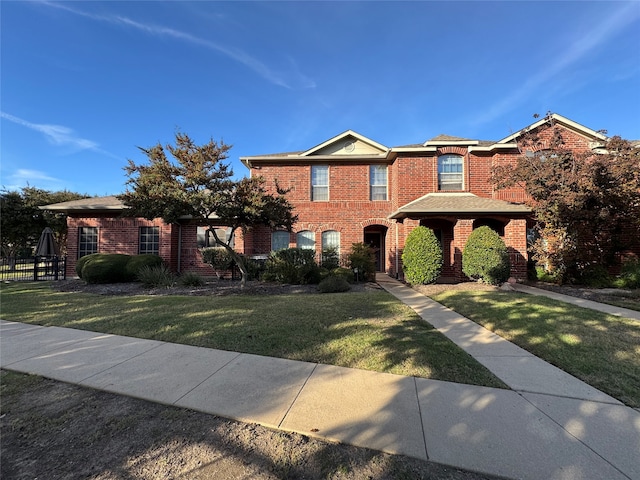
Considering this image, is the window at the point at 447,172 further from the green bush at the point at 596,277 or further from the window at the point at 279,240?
the window at the point at 279,240

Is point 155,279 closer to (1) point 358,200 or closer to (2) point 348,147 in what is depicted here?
(1) point 358,200

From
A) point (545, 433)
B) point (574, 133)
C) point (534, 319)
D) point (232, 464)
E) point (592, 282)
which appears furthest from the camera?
point (574, 133)

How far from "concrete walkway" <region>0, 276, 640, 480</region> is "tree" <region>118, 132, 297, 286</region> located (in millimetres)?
4570

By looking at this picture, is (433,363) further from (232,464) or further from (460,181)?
(460,181)

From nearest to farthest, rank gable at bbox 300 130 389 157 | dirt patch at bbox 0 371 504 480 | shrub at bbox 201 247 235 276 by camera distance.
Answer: dirt patch at bbox 0 371 504 480 → shrub at bbox 201 247 235 276 → gable at bbox 300 130 389 157

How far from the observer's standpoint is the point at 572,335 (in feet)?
16.0

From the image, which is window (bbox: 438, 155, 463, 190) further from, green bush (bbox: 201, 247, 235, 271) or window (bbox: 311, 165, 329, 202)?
green bush (bbox: 201, 247, 235, 271)

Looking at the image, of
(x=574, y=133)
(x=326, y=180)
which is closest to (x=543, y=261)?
(x=574, y=133)

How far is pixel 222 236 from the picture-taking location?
48.9 ft

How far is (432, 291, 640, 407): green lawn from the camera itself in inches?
137

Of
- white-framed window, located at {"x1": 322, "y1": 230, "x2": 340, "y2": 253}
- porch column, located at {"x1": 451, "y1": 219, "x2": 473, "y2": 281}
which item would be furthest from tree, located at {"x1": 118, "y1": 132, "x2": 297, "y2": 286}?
porch column, located at {"x1": 451, "y1": 219, "x2": 473, "y2": 281}

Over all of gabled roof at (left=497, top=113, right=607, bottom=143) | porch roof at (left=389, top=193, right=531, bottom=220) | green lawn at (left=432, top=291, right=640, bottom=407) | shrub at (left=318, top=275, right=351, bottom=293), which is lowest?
green lawn at (left=432, top=291, right=640, bottom=407)

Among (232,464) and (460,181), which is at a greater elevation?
(460,181)

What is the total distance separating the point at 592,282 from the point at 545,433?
11.2m
